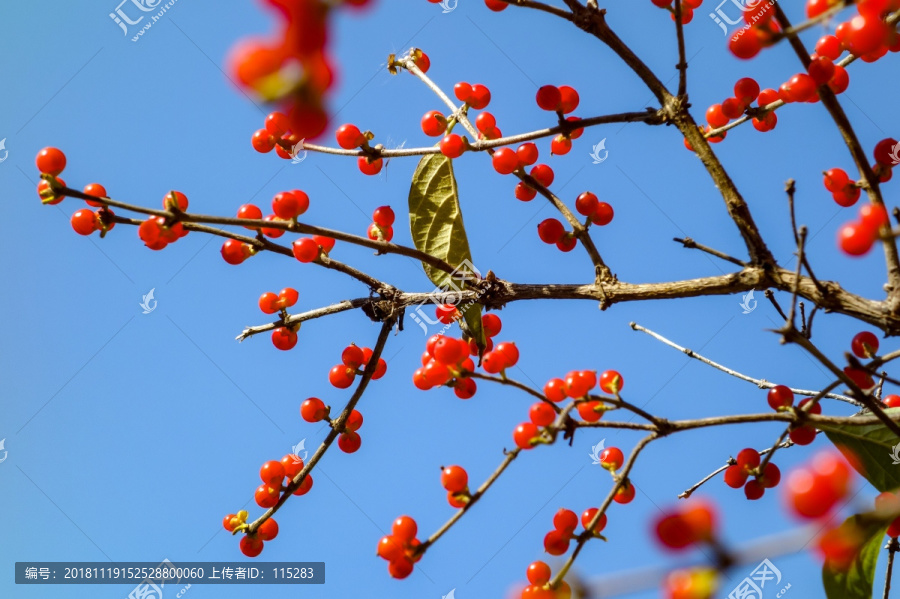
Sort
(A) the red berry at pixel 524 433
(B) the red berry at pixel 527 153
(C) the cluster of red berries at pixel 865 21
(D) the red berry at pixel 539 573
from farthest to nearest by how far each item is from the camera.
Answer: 1. (B) the red berry at pixel 527 153
2. (D) the red berry at pixel 539 573
3. (A) the red berry at pixel 524 433
4. (C) the cluster of red berries at pixel 865 21

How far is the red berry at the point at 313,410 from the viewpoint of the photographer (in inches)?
80.3

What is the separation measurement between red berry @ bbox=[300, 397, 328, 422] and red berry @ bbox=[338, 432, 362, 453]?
10 cm

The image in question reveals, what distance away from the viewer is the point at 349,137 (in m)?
1.94

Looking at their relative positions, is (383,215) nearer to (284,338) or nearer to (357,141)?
(357,141)

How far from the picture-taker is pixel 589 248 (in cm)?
186

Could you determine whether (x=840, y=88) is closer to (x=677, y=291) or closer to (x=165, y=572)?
(x=677, y=291)

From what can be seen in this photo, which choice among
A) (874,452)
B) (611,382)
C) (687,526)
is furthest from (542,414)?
(874,452)

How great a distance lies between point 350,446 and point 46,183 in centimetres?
112

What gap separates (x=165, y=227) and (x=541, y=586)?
3.70 ft

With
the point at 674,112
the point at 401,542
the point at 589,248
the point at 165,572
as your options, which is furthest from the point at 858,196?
the point at 165,572

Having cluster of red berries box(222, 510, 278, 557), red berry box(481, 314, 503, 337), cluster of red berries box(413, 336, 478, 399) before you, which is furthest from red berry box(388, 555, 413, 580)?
red berry box(481, 314, 503, 337)

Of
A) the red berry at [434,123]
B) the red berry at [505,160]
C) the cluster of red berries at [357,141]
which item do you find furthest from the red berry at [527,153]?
the cluster of red berries at [357,141]

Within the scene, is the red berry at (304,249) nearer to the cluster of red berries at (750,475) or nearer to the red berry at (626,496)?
the red berry at (626,496)

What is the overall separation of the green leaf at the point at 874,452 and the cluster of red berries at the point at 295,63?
1477 mm
